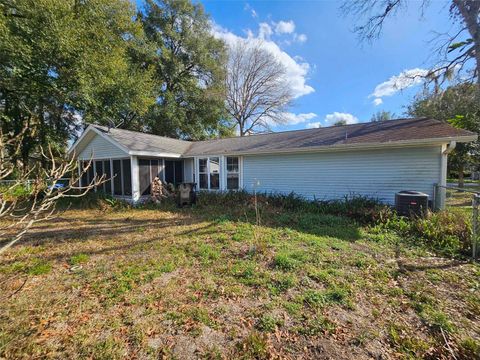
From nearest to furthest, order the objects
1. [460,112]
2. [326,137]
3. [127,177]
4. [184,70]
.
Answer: [326,137] → [127,177] → [460,112] → [184,70]

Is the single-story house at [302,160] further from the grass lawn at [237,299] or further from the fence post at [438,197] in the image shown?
the grass lawn at [237,299]

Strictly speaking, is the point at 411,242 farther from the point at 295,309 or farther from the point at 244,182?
the point at 244,182

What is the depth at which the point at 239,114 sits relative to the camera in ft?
90.4

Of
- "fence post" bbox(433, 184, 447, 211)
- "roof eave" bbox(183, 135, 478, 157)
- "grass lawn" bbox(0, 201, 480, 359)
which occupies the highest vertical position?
"roof eave" bbox(183, 135, 478, 157)

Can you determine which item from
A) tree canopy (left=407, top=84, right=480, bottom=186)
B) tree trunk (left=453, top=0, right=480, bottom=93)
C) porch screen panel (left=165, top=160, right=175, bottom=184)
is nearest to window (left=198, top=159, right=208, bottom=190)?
porch screen panel (left=165, top=160, right=175, bottom=184)

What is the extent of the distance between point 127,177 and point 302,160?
28.3 feet

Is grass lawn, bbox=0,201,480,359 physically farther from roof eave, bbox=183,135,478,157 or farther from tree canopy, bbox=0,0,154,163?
tree canopy, bbox=0,0,154,163

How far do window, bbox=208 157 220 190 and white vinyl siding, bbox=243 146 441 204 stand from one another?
152cm

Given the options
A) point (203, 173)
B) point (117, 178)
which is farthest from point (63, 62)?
point (203, 173)

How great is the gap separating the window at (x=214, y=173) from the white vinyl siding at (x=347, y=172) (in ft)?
4.99

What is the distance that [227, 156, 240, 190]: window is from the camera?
1198cm

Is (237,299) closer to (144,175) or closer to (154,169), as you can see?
(144,175)

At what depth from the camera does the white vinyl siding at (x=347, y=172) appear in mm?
8102

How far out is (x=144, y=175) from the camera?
1127 cm
